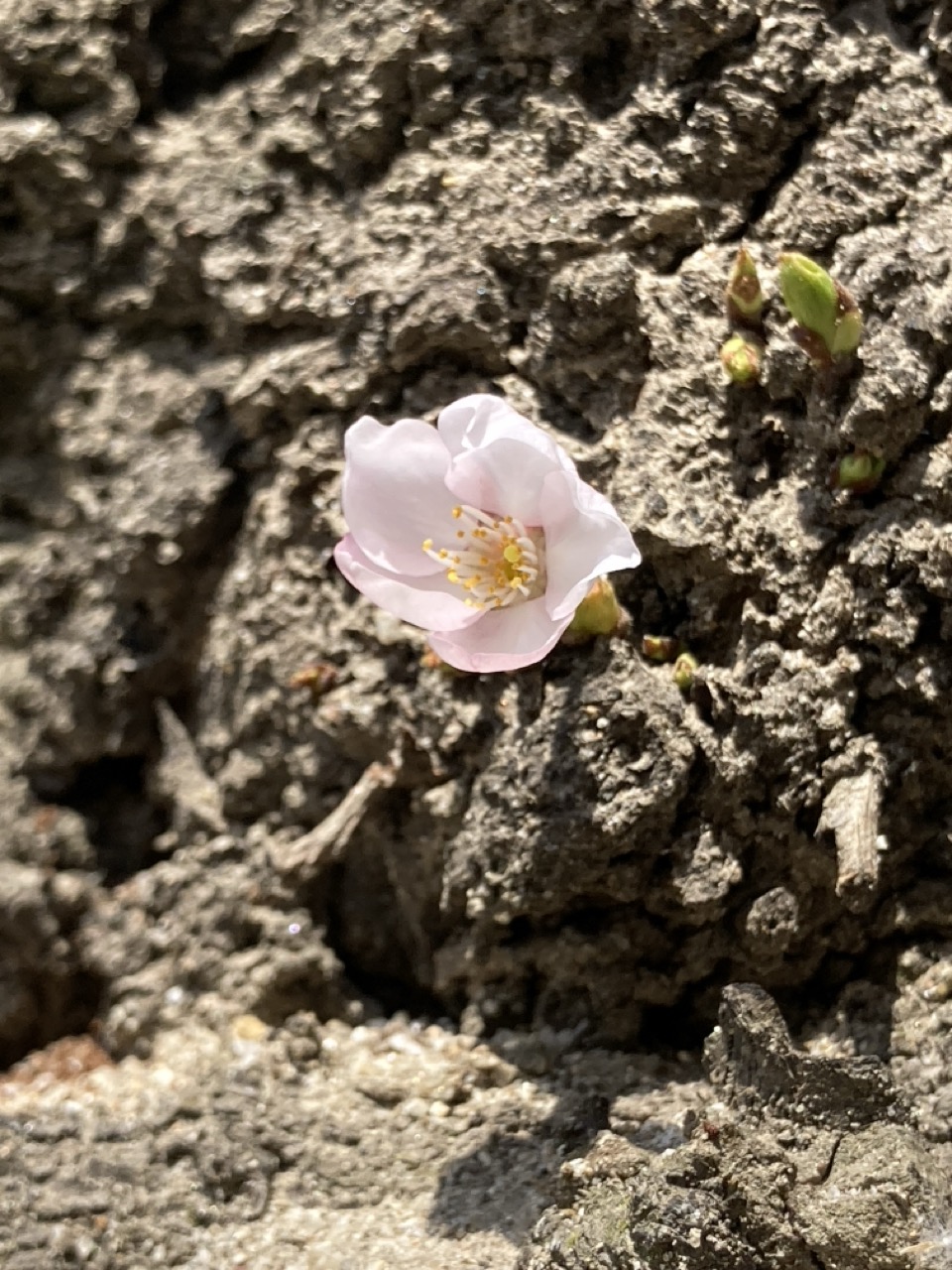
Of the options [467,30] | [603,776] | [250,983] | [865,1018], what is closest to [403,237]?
[467,30]

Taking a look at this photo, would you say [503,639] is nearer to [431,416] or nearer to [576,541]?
[576,541]

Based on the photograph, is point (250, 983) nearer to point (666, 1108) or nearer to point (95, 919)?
point (95, 919)

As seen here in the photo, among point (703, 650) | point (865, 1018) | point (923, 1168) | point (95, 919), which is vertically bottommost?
point (95, 919)

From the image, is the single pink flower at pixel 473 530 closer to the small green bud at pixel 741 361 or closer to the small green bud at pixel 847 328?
the small green bud at pixel 741 361

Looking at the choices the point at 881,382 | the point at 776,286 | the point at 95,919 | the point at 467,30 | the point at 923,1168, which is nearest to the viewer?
the point at 923,1168

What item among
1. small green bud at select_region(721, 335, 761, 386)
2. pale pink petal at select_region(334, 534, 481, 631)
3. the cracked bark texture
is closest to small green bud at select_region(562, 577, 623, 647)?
the cracked bark texture

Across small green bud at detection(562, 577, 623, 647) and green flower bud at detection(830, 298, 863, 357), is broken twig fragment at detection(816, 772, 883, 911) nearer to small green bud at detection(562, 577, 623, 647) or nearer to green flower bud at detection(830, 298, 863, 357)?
small green bud at detection(562, 577, 623, 647)

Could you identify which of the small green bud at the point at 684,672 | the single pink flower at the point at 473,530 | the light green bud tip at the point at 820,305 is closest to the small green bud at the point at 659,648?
the small green bud at the point at 684,672
